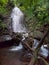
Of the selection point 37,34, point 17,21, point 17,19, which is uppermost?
point 17,19

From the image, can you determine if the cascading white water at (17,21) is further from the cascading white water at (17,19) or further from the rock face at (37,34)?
the rock face at (37,34)

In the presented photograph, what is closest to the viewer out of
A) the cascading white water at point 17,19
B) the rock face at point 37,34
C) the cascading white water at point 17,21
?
the rock face at point 37,34

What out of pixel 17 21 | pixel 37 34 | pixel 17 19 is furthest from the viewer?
pixel 17 19

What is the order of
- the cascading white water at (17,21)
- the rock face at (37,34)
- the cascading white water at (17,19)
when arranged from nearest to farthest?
the rock face at (37,34), the cascading white water at (17,21), the cascading white water at (17,19)

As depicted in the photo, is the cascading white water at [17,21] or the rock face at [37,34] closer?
the rock face at [37,34]

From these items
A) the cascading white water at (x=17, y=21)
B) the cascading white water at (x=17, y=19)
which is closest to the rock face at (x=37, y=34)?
the cascading white water at (x=17, y=21)

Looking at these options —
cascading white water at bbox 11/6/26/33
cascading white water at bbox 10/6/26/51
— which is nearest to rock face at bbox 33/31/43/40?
cascading white water at bbox 10/6/26/51

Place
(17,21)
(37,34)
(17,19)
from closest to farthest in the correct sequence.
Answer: (37,34) → (17,21) → (17,19)

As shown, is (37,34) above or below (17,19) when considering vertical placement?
below

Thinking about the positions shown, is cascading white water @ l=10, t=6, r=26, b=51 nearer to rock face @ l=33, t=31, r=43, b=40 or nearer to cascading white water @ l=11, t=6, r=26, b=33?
cascading white water @ l=11, t=6, r=26, b=33

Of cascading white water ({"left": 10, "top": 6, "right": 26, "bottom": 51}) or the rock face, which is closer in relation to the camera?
the rock face

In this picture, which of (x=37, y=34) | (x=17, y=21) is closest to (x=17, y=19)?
(x=17, y=21)

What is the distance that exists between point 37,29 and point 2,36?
2620mm

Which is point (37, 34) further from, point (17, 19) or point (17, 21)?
point (17, 19)
